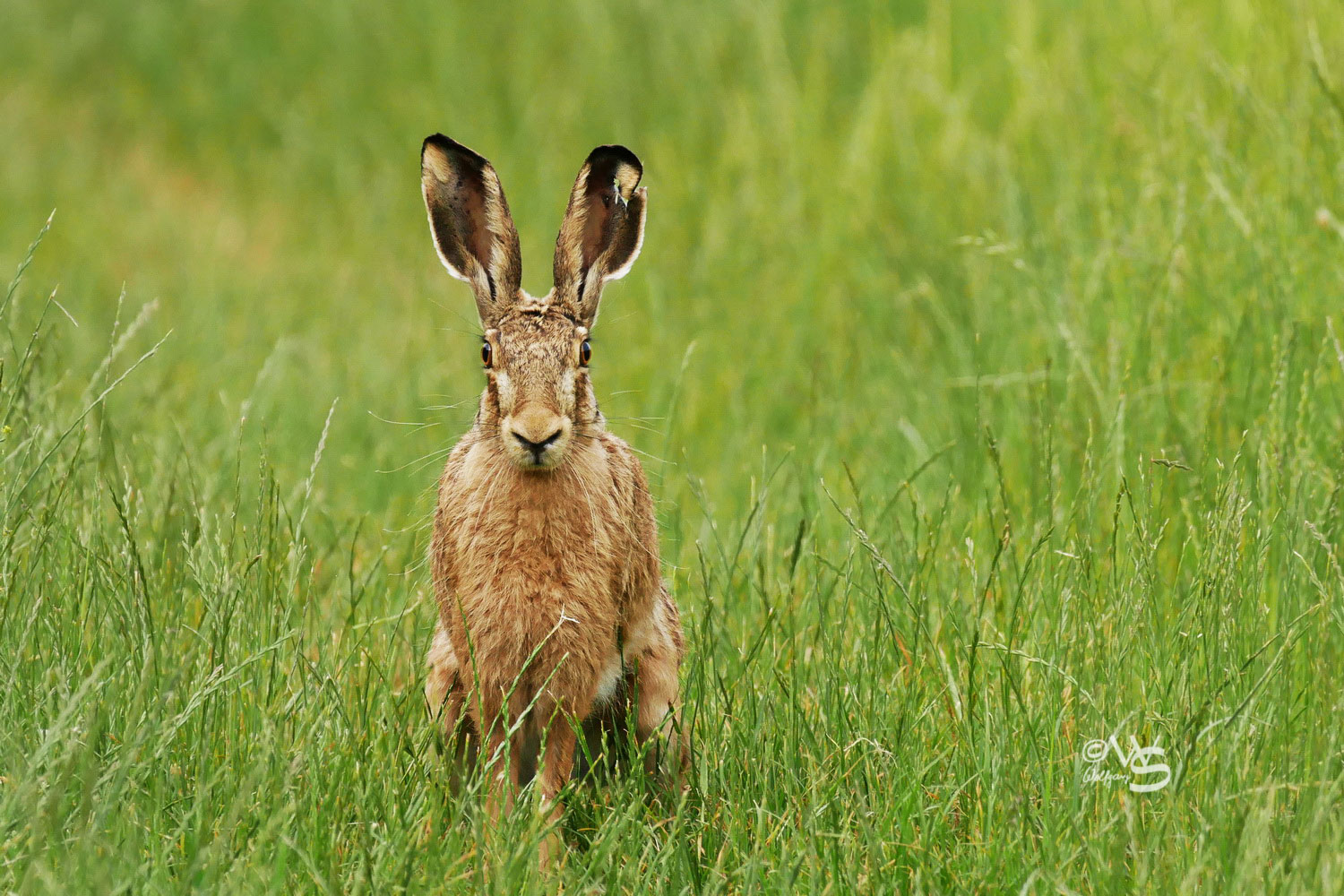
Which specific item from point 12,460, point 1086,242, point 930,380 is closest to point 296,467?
point 12,460

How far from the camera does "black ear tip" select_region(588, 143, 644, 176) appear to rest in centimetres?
375

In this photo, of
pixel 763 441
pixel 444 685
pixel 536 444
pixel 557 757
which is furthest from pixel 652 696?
pixel 763 441

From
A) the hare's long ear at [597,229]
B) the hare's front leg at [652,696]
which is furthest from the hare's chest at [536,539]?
the hare's long ear at [597,229]

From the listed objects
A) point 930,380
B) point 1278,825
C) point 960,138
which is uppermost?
point 960,138

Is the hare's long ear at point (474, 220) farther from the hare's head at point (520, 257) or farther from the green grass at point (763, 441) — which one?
the green grass at point (763, 441)

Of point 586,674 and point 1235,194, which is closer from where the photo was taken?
point 586,674

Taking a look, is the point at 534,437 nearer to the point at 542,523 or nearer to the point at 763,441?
the point at 542,523

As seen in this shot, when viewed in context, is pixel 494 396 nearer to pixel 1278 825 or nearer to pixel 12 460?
pixel 12 460

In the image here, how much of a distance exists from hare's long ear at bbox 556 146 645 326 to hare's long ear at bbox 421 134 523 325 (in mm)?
129

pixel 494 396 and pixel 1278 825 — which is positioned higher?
pixel 494 396

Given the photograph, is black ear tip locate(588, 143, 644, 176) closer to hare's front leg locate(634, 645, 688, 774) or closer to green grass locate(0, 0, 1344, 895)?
green grass locate(0, 0, 1344, 895)

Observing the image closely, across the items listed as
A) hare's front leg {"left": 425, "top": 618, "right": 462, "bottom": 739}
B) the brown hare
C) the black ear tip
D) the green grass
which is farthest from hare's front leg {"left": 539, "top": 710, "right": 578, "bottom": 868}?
the black ear tip

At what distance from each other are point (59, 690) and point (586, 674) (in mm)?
1140

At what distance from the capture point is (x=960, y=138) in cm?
760
